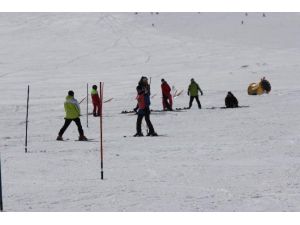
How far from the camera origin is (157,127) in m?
19.3

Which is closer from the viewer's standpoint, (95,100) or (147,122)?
(147,122)

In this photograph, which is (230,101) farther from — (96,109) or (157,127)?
(157,127)

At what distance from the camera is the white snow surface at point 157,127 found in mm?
10125

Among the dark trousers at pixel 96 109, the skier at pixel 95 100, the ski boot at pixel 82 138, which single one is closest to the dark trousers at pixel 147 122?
the ski boot at pixel 82 138

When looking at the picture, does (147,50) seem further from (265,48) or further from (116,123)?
(116,123)

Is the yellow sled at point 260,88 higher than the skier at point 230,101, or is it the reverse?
the yellow sled at point 260,88

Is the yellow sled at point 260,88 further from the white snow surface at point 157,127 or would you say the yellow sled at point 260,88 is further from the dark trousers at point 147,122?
the dark trousers at point 147,122

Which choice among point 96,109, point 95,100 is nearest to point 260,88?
point 96,109

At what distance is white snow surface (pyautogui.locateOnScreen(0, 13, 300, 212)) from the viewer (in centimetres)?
1012

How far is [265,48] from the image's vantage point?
157ft

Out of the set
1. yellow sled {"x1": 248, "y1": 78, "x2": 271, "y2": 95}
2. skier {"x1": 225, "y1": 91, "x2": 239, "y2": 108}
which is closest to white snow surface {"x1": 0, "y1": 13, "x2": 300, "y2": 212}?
yellow sled {"x1": 248, "y1": 78, "x2": 271, "y2": 95}

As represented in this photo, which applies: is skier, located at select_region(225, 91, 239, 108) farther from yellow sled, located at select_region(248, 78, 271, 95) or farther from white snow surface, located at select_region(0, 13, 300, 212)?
yellow sled, located at select_region(248, 78, 271, 95)

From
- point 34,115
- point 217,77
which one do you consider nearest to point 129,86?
point 217,77

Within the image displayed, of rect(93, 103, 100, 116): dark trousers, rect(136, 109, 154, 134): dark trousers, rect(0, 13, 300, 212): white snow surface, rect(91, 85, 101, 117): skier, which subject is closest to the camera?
rect(0, 13, 300, 212): white snow surface
